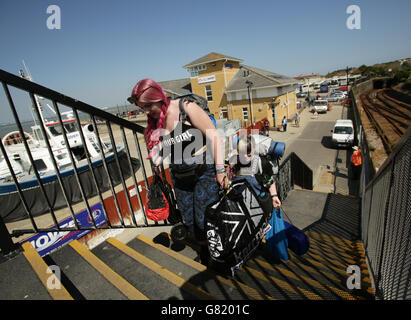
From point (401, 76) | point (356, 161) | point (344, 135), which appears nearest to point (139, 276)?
point (356, 161)

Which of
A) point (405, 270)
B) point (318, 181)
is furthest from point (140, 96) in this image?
point (318, 181)

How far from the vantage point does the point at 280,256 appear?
303 centimetres

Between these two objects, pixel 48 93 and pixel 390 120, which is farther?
pixel 390 120

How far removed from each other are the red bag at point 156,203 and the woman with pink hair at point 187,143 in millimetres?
248

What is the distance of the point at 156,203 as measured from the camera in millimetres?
2320

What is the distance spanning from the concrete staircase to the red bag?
551mm

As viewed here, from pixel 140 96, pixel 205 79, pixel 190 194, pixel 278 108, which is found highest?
pixel 205 79

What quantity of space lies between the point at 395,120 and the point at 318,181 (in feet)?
53.9

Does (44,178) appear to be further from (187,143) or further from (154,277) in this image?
(187,143)

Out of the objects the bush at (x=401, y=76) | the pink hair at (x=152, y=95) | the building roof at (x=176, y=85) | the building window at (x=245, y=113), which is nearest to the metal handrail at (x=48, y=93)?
the pink hair at (x=152, y=95)

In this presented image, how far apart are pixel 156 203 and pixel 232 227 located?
0.88 metres

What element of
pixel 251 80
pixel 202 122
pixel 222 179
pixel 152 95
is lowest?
pixel 222 179

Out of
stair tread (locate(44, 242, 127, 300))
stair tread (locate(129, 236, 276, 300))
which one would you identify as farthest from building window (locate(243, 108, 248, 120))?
stair tread (locate(44, 242, 127, 300))
